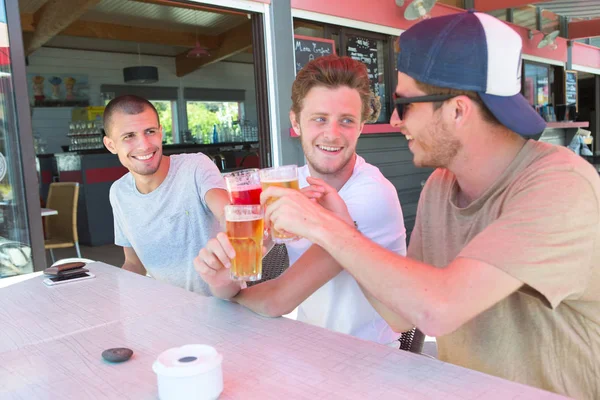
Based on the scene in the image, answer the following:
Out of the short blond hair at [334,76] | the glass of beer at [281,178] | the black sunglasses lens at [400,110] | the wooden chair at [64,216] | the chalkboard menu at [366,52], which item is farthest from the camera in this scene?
the chalkboard menu at [366,52]

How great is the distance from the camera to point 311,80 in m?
1.81

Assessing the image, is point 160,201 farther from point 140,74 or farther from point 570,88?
point 570,88

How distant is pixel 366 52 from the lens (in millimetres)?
5938

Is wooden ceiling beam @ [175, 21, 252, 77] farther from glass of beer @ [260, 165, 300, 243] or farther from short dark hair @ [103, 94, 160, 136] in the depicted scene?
glass of beer @ [260, 165, 300, 243]

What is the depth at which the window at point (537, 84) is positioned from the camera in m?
9.02

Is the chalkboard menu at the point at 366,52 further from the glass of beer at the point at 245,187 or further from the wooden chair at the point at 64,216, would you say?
the glass of beer at the point at 245,187

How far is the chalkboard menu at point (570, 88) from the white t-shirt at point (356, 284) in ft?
32.1

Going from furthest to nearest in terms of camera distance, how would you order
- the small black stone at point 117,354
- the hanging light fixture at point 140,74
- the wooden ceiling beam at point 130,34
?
the hanging light fixture at point 140,74 → the wooden ceiling beam at point 130,34 → the small black stone at point 117,354

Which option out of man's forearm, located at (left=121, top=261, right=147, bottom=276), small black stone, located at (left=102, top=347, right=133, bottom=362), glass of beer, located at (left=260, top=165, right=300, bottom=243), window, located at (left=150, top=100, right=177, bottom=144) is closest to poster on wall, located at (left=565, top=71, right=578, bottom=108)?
window, located at (left=150, top=100, right=177, bottom=144)

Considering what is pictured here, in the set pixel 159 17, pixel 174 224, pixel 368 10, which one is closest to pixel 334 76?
pixel 174 224

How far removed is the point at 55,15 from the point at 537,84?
26.8 feet

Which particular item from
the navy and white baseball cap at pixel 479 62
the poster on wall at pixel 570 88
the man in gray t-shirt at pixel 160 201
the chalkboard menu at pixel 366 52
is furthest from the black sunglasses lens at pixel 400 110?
the poster on wall at pixel 570 88

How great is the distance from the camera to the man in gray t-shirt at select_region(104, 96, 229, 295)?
96.2 inches

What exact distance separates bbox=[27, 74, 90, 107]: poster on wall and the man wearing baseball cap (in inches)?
422
